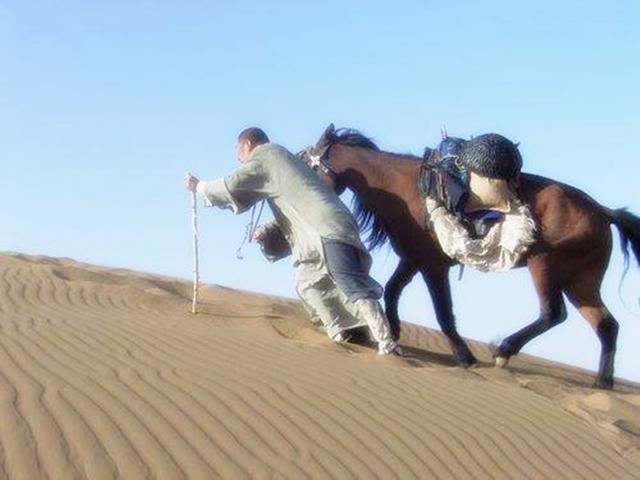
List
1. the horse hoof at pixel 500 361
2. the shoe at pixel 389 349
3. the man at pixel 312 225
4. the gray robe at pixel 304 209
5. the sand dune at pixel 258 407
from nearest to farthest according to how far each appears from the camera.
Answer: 1. the sand dune at pixel 258 407
2. the shoe at pixel 389 349
3. the man at pixel 312 225
4. the gray robe at pixel 304 209
5. the horse hoof at pixel 500 361

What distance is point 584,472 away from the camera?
618 centimetres

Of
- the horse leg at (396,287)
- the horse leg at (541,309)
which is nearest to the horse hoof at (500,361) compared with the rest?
the horse leg at (541,309)

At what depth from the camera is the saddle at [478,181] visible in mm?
8992

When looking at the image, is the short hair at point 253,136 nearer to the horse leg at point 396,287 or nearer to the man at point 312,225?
the man at point 312,225

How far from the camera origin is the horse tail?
31.0 feet

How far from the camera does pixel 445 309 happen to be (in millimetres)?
9336

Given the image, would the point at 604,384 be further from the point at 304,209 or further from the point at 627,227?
the point at 304,209

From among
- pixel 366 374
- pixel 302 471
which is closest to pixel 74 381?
pixel 302 471

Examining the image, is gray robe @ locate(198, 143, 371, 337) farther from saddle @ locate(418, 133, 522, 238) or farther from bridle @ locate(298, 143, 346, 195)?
saddle @ locate(418, 133, 522, 238)

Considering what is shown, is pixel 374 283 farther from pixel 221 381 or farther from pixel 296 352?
pixel 221 381

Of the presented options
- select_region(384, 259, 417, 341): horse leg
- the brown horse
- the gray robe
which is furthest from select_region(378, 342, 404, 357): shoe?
select_region(384, 259, 417, 341): horse leg

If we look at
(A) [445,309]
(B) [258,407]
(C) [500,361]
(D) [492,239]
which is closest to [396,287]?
(A) [445,309]

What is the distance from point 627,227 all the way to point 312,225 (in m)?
2.80

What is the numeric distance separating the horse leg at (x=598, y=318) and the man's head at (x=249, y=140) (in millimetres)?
2812
